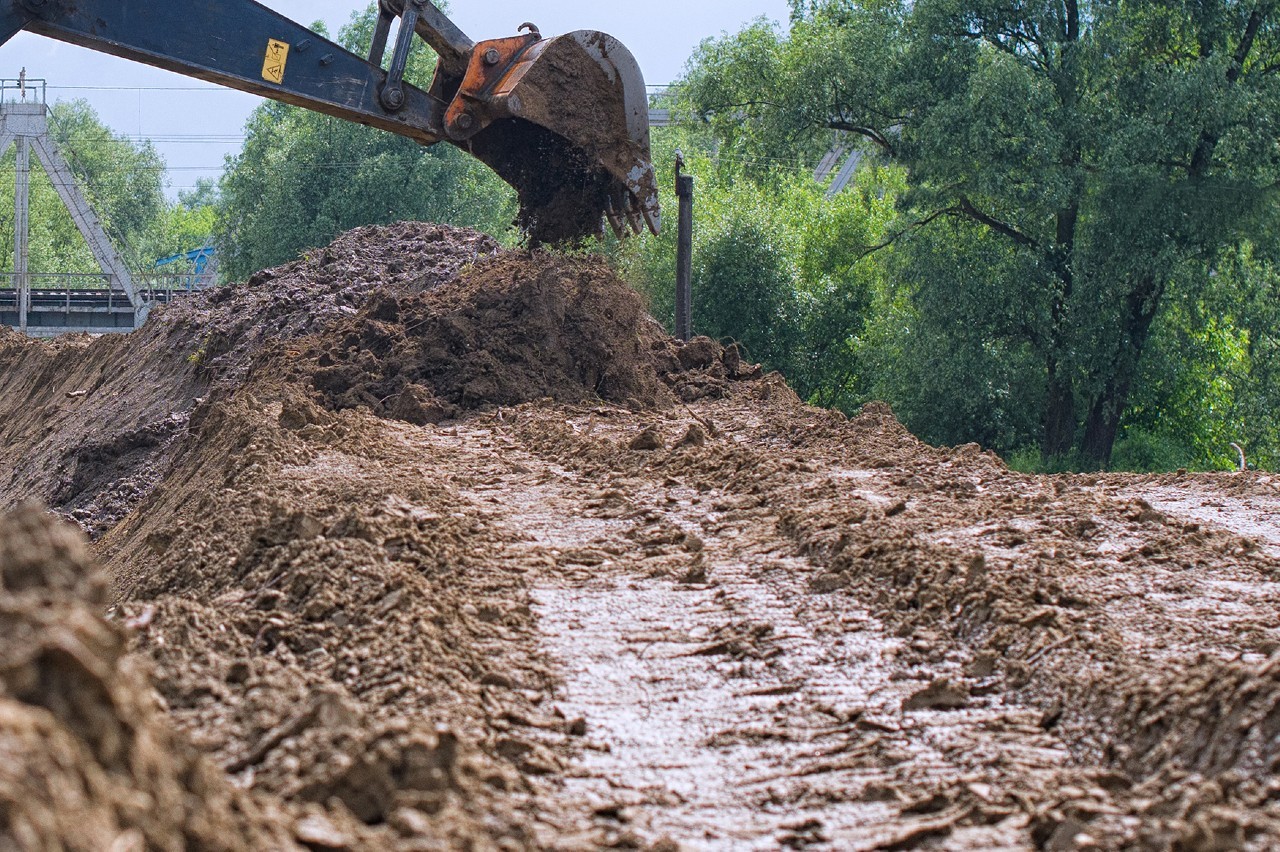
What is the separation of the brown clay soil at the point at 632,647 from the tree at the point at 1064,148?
976 centimetres

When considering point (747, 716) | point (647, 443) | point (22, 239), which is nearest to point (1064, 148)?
point (647, 443)

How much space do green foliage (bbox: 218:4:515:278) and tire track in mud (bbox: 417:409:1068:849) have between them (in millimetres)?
34487

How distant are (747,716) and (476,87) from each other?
8596 mm

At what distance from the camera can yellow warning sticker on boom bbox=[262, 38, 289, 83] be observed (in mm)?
11508

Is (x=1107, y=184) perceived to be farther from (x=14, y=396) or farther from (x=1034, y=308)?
(x=14, y=396)

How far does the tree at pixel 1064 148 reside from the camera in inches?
747

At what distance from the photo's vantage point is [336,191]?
4038cm

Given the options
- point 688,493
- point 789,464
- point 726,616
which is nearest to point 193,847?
point 726,616

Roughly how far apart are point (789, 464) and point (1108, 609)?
3440mm

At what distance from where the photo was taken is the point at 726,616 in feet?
18.8

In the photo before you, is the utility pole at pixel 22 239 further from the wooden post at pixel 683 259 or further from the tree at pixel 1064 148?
the tree at pixel 1064 148

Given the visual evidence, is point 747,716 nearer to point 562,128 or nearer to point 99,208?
point 562,128

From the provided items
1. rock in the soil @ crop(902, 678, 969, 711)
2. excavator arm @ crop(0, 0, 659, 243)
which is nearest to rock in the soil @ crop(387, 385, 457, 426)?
excavator arm @ crop(0, 0, 659, 243)

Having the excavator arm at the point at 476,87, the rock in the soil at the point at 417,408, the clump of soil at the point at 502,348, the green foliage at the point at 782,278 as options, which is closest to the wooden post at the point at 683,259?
the clump of soil at the point at 502,348
